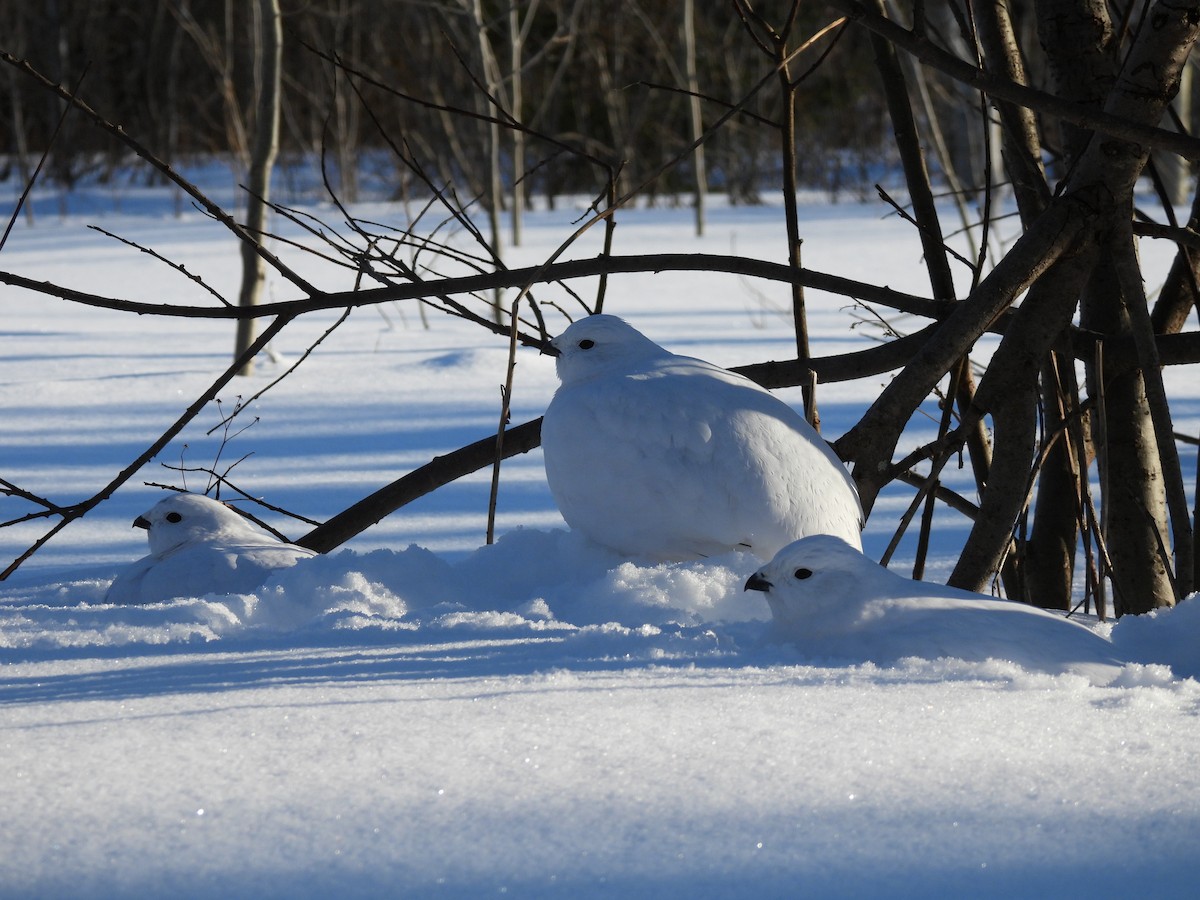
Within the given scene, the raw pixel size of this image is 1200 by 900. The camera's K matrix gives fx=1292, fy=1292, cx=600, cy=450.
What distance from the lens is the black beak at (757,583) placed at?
1.69 meters

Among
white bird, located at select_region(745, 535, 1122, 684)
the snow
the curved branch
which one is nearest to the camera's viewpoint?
the snow

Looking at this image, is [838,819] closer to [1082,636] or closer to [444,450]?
[1082,636]

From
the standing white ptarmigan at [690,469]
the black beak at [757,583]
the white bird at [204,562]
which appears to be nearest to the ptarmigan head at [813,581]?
the black beak at [757,583]

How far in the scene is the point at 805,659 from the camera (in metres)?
1.57

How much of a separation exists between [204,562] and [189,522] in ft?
1.06

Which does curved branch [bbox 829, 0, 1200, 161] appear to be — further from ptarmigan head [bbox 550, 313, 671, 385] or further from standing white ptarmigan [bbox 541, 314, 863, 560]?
ptarmigan head [bbox 550, 313, 671, 385]

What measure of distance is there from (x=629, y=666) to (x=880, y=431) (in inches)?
35.8

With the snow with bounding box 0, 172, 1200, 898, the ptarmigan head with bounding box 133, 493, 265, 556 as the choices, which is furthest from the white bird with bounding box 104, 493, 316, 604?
the snow with bounding box 0, 172, 1200, 898

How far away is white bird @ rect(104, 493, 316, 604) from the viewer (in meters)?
2.28

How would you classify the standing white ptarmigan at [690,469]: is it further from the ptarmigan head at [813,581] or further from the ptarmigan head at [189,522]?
the ptarmigan head at [189,522]

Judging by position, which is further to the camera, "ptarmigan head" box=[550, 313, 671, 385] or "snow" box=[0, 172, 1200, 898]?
"ptarmigan head" box=[550, 313, 671, 385]

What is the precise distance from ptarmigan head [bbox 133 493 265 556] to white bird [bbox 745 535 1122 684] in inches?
51.1

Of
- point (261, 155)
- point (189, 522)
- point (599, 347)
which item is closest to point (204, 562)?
point (189, 522)

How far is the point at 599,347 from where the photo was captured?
7.68ft
